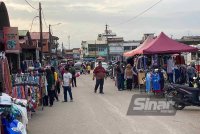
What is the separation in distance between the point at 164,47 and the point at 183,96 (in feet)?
25.3

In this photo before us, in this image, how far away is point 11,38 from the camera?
17.3 meters

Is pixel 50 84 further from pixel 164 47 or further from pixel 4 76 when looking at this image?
pixel 164 47

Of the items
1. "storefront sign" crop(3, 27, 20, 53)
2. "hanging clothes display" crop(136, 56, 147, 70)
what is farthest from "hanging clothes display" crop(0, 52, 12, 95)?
"hanging clothes display" crop(136, 56, 147, 70)

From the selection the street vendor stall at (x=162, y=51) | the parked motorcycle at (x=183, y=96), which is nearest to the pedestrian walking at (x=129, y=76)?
the street vendor stall at (x=162, y=51)

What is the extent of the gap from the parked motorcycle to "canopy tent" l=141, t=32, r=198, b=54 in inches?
251

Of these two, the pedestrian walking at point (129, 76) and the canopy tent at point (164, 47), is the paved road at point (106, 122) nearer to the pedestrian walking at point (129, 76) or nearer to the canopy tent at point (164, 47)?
the canopy tent at point (164, 47)

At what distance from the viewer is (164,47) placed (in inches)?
867

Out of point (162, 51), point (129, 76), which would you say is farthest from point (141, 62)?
point (162, 51)

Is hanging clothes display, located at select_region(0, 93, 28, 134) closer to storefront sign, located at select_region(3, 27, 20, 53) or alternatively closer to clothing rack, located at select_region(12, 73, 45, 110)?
clothing rack, located at select_region(12, 73, 45, 110)

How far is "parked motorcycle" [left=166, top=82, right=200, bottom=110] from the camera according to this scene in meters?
14.2

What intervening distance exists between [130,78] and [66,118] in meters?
12.0

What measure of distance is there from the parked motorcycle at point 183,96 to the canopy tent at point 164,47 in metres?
6.38

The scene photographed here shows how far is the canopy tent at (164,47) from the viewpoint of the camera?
854 inches
